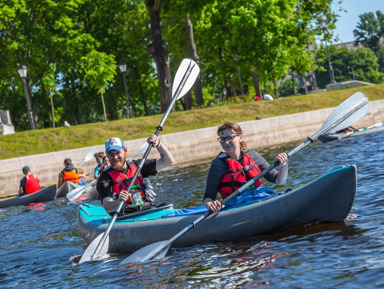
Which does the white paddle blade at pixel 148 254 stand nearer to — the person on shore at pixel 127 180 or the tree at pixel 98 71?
the person on shore at pixel 127 180

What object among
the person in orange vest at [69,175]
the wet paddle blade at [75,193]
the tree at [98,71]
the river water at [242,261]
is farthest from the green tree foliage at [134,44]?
the river water at [242,261]

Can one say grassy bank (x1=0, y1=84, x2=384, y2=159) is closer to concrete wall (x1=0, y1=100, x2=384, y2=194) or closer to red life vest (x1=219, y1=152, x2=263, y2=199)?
concrete wall (x1=0, y1=100, x2=384, y2=194)

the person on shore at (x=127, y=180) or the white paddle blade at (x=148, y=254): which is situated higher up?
the person on shore at (x=127, y=180)

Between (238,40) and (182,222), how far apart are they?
25.5 m

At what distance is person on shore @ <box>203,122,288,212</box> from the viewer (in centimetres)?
774

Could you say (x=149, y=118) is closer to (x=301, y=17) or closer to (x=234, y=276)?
(x=301, y=17)

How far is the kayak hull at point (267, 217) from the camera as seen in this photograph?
7.66 meters

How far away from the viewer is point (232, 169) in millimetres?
7910

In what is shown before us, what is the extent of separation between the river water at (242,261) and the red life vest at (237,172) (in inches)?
28.5

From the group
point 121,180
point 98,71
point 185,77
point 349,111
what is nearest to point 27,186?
point 185,77

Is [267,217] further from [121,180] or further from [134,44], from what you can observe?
[134,44]

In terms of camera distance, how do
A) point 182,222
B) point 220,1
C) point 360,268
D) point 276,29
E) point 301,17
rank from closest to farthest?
point 360,268 < point 182,222 < point 276,29 < point 220,1 < point 301,17

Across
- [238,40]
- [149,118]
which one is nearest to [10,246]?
[149,118]

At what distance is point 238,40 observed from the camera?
108ft
